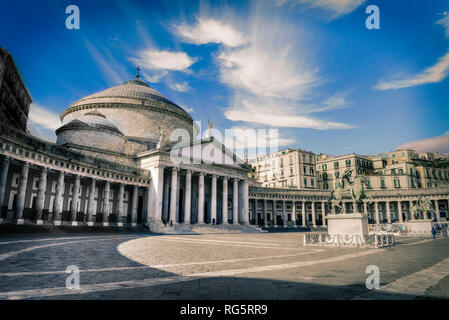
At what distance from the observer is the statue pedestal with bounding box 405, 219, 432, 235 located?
100.0 feet

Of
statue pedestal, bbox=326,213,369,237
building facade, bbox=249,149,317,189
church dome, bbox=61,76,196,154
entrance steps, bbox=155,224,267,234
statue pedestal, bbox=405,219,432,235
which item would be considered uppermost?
church dome, bbox=61,76,196,154

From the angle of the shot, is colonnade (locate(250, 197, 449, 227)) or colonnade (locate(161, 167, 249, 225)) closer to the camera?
colonnade (locate(161, 167, 249, 225))

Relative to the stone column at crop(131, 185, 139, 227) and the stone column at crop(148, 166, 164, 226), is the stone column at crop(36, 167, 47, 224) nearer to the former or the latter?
the stone column at crop(131, 185, 139, 227)

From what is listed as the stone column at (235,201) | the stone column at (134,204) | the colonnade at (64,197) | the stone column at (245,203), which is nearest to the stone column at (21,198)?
the colonnade at (64,197)

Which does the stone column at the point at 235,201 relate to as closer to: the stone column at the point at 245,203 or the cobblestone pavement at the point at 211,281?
the stone column at the point at 245,203

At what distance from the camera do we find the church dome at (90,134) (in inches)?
1574

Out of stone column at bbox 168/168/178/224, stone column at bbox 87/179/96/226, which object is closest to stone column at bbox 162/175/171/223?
stone column at bbox 168/168/178/224

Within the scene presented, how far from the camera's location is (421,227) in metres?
31.1

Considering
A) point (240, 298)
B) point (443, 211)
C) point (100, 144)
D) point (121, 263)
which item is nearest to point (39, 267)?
→ point (121, 263)

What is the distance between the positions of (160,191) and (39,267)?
29.0 metres

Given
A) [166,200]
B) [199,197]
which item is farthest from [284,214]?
[166,200]

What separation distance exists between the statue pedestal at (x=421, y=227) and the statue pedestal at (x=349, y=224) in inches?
764

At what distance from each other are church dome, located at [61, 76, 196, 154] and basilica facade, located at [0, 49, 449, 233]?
0.60ft

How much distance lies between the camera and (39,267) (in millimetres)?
7750
